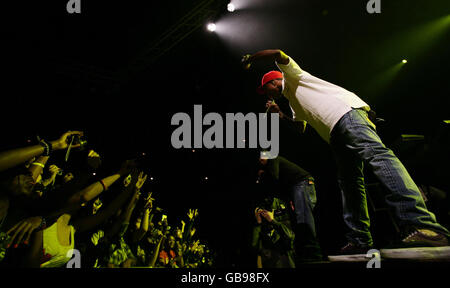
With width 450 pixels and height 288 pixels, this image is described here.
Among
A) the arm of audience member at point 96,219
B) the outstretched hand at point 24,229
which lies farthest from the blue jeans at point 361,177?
the arm of audience member at point 96,219

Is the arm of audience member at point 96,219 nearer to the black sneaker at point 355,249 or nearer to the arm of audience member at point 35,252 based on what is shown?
the arm of audience member at point 35,252

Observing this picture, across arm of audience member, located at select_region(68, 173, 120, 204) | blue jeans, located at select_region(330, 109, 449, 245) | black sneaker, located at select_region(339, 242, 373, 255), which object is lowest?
black sneaker, located at select_region(339, 242, 373, 255)

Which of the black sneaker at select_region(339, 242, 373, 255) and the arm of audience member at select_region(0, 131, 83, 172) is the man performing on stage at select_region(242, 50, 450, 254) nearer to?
the black sneaker at select_region(339, 242, 373, 255)

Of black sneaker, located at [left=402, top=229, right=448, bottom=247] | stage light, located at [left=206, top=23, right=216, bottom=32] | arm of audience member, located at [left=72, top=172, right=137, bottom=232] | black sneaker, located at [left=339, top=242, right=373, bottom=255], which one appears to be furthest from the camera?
stage light, located at [left=206, top=23, right=216, bottom=32]

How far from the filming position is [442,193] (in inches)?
157

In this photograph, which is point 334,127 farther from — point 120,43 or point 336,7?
point 120,43

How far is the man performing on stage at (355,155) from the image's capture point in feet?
4.99

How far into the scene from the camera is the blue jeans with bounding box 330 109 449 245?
5.04 feet

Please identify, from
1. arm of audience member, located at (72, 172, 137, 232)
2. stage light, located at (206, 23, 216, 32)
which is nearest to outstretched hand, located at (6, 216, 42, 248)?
arm of audience member, located at (72, 172, 137, 232)

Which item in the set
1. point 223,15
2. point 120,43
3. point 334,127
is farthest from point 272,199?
point 120,43

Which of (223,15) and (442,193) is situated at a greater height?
(223,15)

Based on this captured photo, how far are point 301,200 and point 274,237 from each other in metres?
1.30
